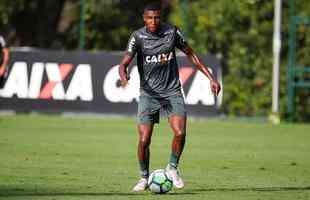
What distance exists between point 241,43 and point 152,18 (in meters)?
18.7

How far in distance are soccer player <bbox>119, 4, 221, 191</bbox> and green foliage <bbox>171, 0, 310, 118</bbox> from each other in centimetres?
1735

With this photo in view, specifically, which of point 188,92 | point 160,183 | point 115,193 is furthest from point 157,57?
point 188,92

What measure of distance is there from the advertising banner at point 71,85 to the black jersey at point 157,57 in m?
15.1

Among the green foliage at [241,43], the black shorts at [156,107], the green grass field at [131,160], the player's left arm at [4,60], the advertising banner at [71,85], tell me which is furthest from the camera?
the green foliage at [241,43]

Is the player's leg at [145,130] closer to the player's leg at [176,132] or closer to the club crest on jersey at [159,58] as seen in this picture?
the player's leg at [176,132]

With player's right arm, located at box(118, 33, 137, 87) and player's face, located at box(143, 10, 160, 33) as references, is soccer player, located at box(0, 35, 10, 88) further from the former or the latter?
player's face, located at box(143, 10, 160, 33)

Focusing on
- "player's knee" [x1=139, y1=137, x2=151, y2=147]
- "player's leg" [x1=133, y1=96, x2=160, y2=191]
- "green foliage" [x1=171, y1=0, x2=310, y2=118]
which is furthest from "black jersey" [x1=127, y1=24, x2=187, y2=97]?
"green foliage" [x1=171, y1=0, x2=310, y2=118]

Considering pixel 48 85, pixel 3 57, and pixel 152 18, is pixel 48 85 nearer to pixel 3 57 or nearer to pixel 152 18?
pixel 3 57

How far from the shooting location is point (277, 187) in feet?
43.3

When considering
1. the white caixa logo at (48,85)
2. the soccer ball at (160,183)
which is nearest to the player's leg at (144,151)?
the soccer ball at (160,183)

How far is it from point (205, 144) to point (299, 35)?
1007 centimetres

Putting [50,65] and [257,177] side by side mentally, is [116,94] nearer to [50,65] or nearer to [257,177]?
[50,65]

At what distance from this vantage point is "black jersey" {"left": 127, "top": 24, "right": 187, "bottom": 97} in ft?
42.0

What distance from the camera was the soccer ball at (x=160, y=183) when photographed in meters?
12.2
